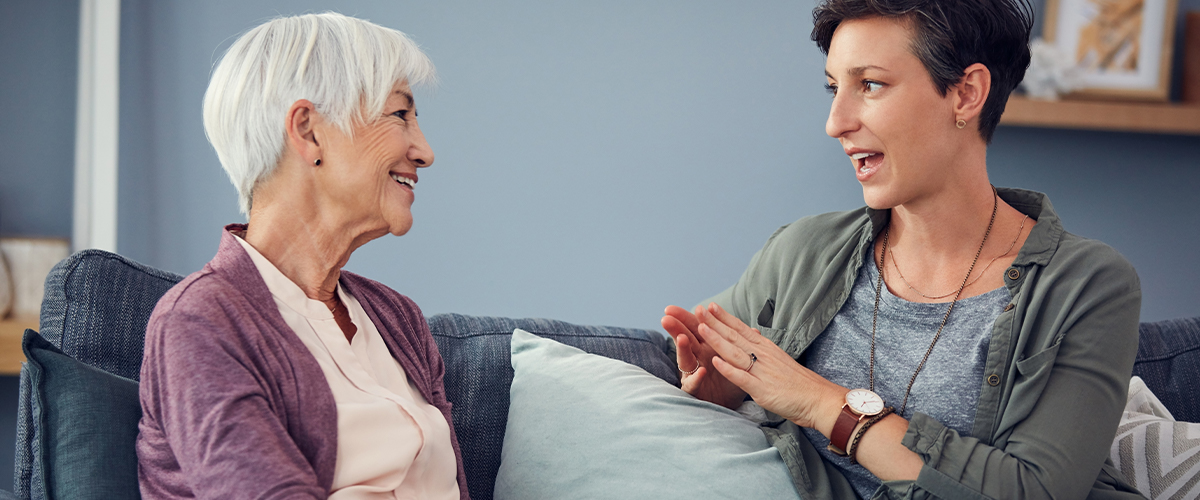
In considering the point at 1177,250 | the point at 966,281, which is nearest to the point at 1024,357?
the point at 966,281

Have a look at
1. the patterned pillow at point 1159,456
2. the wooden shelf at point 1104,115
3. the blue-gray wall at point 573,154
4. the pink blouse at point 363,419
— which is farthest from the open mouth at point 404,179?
the wooden shelf at point 1104,115

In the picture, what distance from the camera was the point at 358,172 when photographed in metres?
1.15

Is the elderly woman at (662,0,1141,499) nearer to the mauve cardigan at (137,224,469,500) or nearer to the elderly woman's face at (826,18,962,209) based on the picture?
the elderly woman's face at (826,18,962,209)

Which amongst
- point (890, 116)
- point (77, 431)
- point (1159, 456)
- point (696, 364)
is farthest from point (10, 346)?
point (1159, 456)

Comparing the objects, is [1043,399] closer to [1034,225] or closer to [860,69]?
[1034,225]

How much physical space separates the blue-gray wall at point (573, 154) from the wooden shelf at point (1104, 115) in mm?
158

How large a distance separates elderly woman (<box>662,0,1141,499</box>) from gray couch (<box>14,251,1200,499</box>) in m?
0.34

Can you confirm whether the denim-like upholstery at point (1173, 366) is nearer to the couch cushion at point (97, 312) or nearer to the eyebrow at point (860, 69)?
the eyebrow at point (860, 69)

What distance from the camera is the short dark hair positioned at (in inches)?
54.7

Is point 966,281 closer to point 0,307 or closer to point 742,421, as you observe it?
point 742,421

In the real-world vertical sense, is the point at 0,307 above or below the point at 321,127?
below

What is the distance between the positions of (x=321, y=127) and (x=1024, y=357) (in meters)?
1.07

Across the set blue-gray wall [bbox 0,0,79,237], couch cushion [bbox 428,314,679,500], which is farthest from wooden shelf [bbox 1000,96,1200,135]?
blue-gray wall [bbox 0,0,79,237]

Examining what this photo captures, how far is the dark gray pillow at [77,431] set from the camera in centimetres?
105
